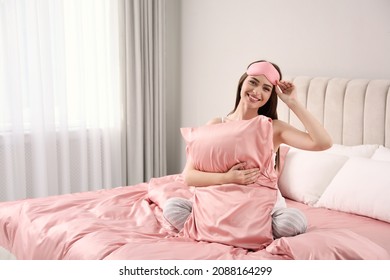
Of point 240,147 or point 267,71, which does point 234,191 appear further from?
point 267,71

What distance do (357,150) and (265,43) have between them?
1.21 metres

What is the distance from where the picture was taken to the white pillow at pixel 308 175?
2.81 meters

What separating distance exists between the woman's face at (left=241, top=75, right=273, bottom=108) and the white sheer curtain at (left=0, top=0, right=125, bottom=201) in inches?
76.8

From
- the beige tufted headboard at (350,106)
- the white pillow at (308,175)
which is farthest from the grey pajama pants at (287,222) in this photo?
the beige tufted headboard at (350,106)

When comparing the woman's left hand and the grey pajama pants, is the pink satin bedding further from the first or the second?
the woman's left hand

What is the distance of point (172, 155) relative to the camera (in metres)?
4.74

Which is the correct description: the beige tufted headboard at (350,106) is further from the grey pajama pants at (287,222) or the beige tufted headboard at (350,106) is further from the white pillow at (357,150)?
the grey pajama pants at (287,222)

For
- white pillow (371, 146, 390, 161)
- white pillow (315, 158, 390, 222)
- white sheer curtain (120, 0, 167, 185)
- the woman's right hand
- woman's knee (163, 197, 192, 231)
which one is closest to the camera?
the woman's right hand

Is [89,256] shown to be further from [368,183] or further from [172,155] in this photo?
[172,155]

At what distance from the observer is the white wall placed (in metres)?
3.11

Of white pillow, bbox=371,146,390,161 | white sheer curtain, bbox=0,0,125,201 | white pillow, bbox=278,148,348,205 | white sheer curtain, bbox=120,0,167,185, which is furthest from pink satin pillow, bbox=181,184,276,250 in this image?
white sheer curtain, bbox=120,0,167,185

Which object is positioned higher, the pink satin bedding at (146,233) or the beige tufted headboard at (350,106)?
the beige tufted headboard at (350,106)

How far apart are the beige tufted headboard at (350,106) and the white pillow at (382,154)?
0.28 feet

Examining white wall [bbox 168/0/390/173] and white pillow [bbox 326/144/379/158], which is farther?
white wall [bbox 168/0/390/173]
